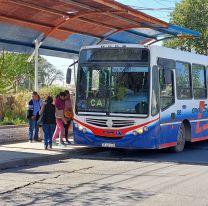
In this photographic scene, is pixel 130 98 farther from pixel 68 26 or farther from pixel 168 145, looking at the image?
pixel 68 26

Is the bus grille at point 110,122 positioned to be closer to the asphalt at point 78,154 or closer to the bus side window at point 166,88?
the asphalt at point 78,154

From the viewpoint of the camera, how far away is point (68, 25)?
18.5m

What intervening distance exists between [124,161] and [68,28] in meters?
6.91

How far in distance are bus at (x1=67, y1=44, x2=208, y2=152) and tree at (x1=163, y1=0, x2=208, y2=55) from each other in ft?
53.4

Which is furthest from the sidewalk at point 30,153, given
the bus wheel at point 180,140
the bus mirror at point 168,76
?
the bus mirror at point 168,76

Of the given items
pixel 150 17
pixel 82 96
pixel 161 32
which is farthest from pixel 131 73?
pixel 161 32

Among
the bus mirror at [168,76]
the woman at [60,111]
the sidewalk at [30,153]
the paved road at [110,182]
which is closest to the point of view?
the paved road at [110,182]

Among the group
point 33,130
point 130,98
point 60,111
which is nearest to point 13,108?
point 33,130

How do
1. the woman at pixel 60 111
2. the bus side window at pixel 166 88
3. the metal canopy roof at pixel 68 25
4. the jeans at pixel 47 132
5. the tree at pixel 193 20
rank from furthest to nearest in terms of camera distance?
the tree at pixel 193 20 < the woman at pixel 60 111 < the metal canopy roof at pixel 68 25 < the jeans at pixel 47 132 < the bus side window at pixel 166 88

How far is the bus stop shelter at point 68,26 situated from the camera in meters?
15.6

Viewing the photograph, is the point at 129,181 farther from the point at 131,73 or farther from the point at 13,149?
the point at 13,149

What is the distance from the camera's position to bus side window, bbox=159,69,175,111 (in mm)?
14577

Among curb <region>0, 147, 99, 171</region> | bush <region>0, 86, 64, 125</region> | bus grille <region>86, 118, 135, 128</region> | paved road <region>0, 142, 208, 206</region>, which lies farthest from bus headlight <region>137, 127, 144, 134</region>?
bush <region>0, 86, 64, 125</region>

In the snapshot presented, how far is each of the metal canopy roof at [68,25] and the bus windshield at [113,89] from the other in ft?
6.37
